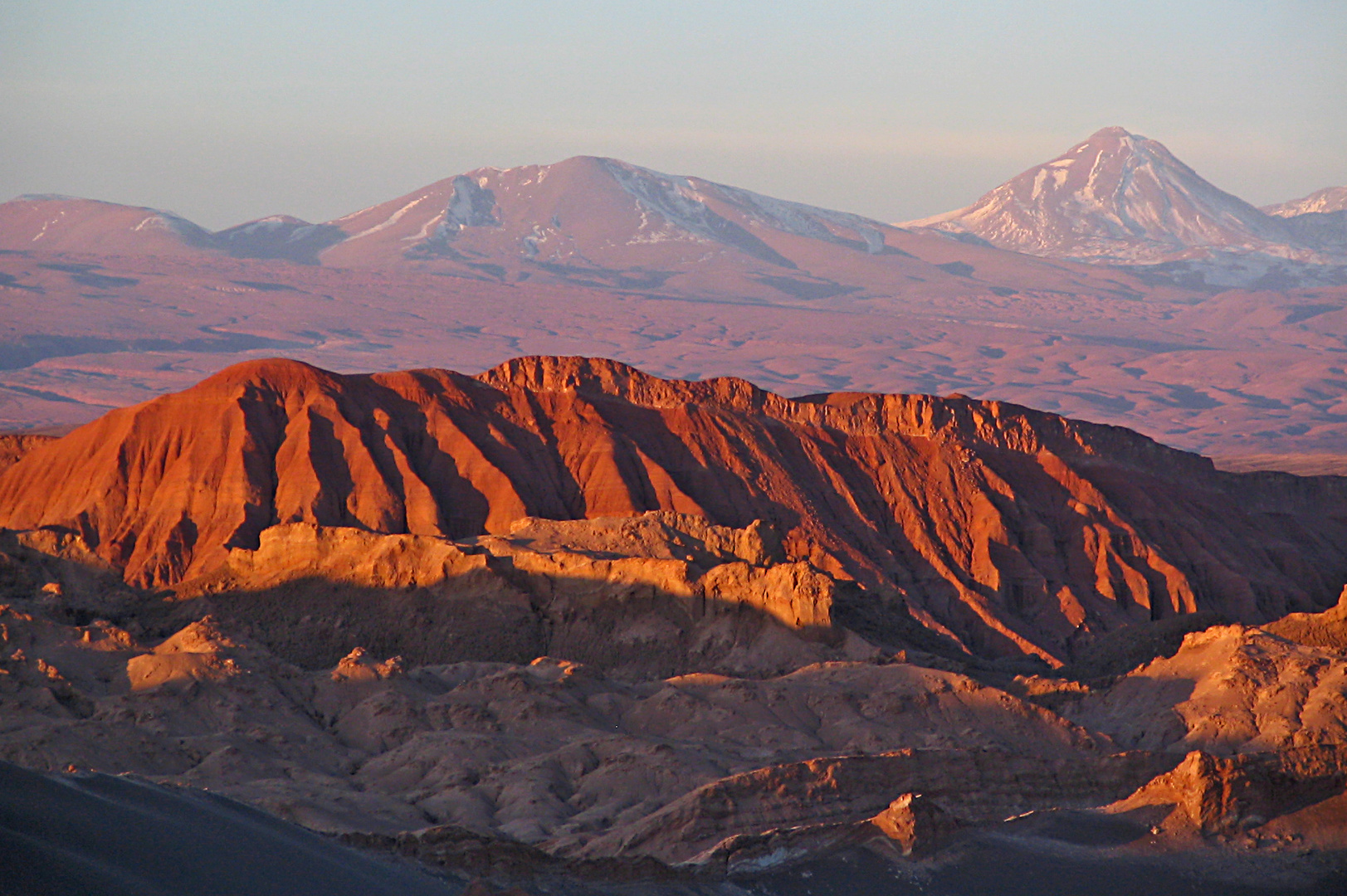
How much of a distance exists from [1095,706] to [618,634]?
12.9 metres

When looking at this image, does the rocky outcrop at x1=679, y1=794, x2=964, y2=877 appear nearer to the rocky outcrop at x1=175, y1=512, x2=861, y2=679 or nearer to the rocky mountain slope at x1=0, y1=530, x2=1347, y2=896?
the rocky mountain slope at x1=0, y1=530, x2=1347, y2=896

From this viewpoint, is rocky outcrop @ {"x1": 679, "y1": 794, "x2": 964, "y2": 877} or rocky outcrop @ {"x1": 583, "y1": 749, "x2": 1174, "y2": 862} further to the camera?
rocky outcrop @ {"x1": 583, "y1": 749, "x2": 1174, "y2": 862}

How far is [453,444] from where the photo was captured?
7694cm

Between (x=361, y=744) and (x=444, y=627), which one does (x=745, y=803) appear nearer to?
(x=361, y=744)

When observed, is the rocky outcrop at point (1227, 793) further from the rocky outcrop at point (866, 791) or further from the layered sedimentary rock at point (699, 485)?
the layered sedimentary rock at point (699, 485)

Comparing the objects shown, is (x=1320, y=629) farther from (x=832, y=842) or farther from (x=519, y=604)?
(x=832, y=842)

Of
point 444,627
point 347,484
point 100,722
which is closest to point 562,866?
point 100,722

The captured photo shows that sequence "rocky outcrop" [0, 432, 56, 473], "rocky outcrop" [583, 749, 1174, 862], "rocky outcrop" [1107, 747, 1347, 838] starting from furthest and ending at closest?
"rocky outcrop" [0, 432, 56, 473]
"rocky outcrop" [583, 749, 1174, 862]
"rocky outcrop" [1107, 747, 1347, 838]

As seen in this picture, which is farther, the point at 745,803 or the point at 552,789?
the point at 552,789

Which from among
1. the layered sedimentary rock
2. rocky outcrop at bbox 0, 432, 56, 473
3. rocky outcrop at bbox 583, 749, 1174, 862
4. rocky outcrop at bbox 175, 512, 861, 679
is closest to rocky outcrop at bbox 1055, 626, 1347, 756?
rocky outcrop at bbox 583, 749, 1174, 862

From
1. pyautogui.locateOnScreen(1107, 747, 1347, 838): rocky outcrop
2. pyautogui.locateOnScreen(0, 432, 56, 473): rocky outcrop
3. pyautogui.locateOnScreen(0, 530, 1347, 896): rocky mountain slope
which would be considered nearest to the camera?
pyautogui.locateOnScreen(0, 530, 1347, 896): rocky mountain slope

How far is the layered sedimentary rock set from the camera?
238ft

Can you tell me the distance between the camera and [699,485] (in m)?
77.9

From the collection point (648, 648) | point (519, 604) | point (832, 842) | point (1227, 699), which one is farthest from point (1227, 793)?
point (519, 604)
